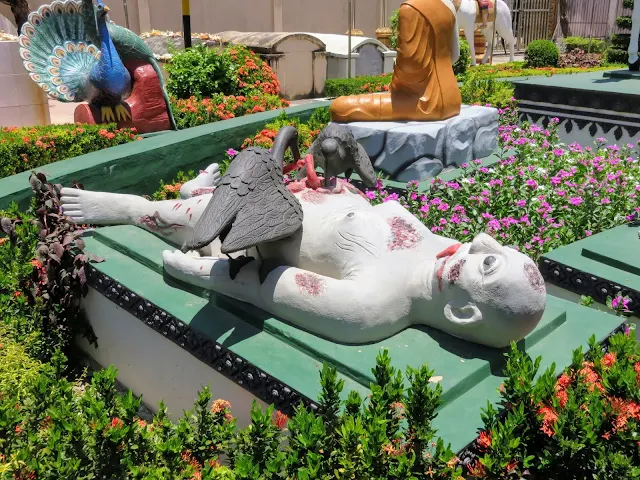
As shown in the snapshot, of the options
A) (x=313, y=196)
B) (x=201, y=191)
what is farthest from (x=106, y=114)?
(x=313, y=196)

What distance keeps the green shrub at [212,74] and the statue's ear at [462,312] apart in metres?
6.13

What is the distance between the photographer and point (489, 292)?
7.41 feet

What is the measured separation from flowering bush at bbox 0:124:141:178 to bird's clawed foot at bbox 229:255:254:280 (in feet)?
10.8

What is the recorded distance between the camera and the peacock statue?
19.5ft

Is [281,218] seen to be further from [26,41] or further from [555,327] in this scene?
[26,41]

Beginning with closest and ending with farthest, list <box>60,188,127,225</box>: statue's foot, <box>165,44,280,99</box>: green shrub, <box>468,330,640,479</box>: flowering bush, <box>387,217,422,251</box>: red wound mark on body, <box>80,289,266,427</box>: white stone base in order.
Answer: <box>468,330,640,479</box>: flowering bush → <box>387,217,422,251</box>: red wound mark on body → <box>80,289,266,427</box>: white stone base → <box>60,188,127,225</box>: statue's foot → <box>165,44,280,99</box>: green shrub

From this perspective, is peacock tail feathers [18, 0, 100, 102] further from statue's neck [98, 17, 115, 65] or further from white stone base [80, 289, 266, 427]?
white stone base [80, 289, 266, 427]

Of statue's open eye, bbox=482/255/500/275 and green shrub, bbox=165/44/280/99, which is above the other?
green shrub, bbox=165/44/280/99

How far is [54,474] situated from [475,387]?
5.11ft

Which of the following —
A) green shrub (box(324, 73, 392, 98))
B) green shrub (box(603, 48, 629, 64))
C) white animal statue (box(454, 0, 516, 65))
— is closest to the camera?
green shrub (box(324, 73, 392, 98))

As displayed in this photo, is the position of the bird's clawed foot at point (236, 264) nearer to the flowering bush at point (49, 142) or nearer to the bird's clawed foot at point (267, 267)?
the bird's clawed foot at point (267, 267)

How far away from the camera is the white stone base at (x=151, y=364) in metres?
2.78

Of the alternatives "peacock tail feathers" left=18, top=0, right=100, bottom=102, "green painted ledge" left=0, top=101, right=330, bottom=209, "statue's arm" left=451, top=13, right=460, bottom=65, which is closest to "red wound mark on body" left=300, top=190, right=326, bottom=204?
"green painted ledge" left=0, top=101, right=330, bottom=209

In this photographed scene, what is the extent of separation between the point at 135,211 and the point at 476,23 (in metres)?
14.4
